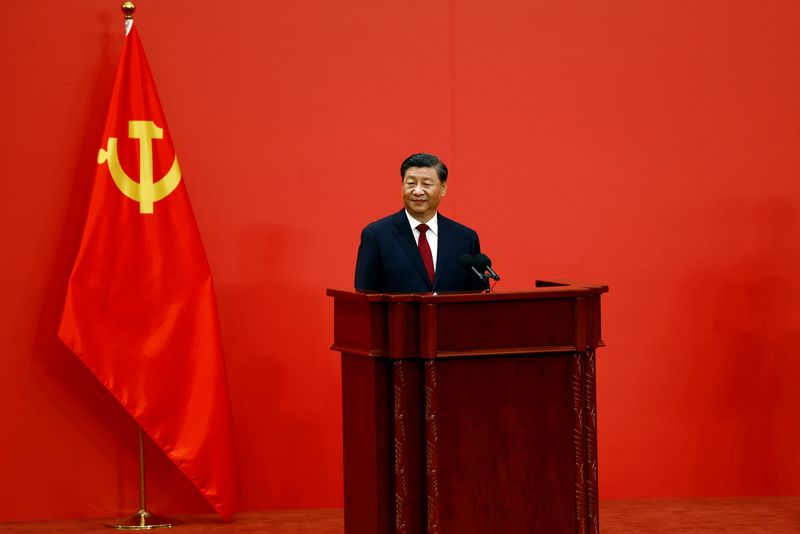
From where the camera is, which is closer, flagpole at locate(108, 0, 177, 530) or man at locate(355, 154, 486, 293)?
man at locate(355, 154, 486, 293)

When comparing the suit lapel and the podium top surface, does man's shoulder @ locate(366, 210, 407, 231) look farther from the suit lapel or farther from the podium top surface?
the podium top surface

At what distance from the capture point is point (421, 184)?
4156 millimetres

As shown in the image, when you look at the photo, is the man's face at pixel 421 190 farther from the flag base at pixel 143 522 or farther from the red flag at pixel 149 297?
the flag base at pixel 143 522

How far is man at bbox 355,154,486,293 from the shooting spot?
4078mm

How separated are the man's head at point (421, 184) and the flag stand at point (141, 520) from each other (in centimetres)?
180

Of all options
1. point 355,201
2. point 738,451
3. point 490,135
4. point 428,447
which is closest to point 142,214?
point 355,201

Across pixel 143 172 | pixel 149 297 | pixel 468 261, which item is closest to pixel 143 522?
pixel 149 297

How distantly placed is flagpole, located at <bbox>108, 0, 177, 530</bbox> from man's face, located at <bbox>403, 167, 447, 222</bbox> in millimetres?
1719

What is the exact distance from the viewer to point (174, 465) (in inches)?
213

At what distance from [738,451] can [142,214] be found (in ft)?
10.5

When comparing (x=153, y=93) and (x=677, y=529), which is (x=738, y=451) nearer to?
(x=677, y=529)

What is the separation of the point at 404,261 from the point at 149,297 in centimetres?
147

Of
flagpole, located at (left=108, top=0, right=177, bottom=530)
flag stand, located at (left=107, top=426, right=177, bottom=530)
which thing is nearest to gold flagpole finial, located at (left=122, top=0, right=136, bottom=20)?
flagpole, located at (left=108, top=0, right=177, bottom=530)

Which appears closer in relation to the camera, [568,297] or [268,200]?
[568,297]
